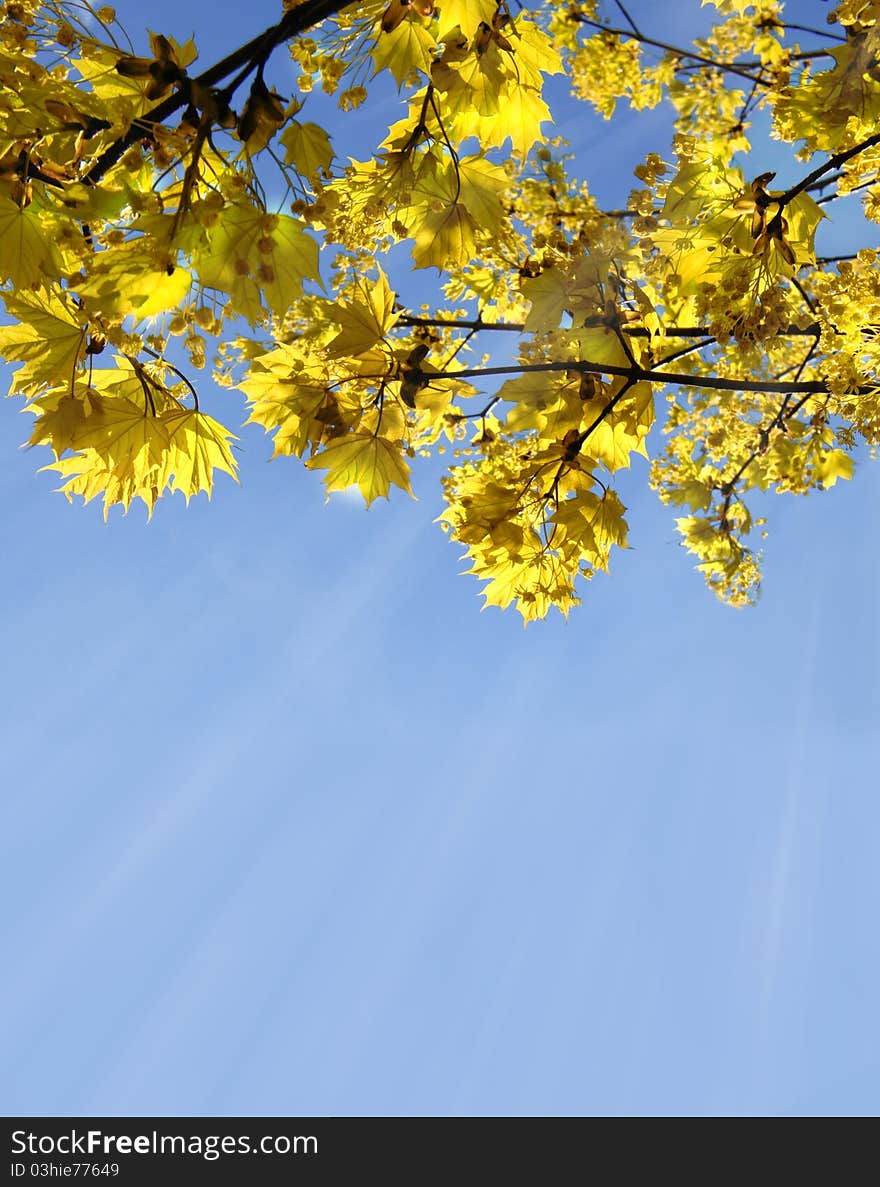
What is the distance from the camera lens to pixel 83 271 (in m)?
1.49

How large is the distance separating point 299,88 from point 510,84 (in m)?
0.57

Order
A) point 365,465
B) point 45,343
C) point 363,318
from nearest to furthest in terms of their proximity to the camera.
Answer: point 45,343, point 363,318, point 365,465

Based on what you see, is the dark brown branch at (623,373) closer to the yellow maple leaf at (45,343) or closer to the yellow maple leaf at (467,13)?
the yellow maple leaf at (467,13)

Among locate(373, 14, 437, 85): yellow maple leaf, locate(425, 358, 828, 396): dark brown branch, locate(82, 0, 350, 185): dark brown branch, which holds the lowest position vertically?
locate(82, 0, 350, 185): dark brown branch

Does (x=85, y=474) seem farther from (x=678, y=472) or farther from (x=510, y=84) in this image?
(x=678, y=472)

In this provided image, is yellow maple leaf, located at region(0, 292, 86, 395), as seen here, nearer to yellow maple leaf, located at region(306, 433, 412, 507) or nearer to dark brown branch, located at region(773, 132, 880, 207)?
yellow maple leaf, located at region(306, 433, 412, 507)

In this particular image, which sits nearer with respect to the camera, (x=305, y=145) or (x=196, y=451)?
(x=305, y=145)

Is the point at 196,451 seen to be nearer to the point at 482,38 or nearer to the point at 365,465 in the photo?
the point at 365,465

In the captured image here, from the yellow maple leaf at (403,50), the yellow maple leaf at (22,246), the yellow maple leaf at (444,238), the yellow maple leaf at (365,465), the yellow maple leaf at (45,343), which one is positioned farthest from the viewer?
the yellow maple leaf at (365,465)

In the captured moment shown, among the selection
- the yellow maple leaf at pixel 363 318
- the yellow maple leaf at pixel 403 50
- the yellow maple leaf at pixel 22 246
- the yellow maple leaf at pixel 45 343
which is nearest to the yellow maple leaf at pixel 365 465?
the yellow maple leaf at pixel 363 318

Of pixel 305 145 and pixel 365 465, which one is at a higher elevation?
pixel 305 145

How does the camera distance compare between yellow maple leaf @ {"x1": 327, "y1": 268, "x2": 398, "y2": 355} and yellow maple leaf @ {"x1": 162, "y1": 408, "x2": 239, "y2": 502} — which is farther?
yellow maple leaf @ {"x1": 327, "y1": 268, "x2": 398, "y2": 355}

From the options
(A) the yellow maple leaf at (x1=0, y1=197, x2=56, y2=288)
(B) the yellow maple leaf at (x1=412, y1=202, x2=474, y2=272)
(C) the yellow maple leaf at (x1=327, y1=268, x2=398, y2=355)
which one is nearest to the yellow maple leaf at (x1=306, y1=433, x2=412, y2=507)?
(C) the yellow maple leaf at (x1=327, y1=268, x2=398, y2=355)

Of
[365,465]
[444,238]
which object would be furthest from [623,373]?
[365,465]
